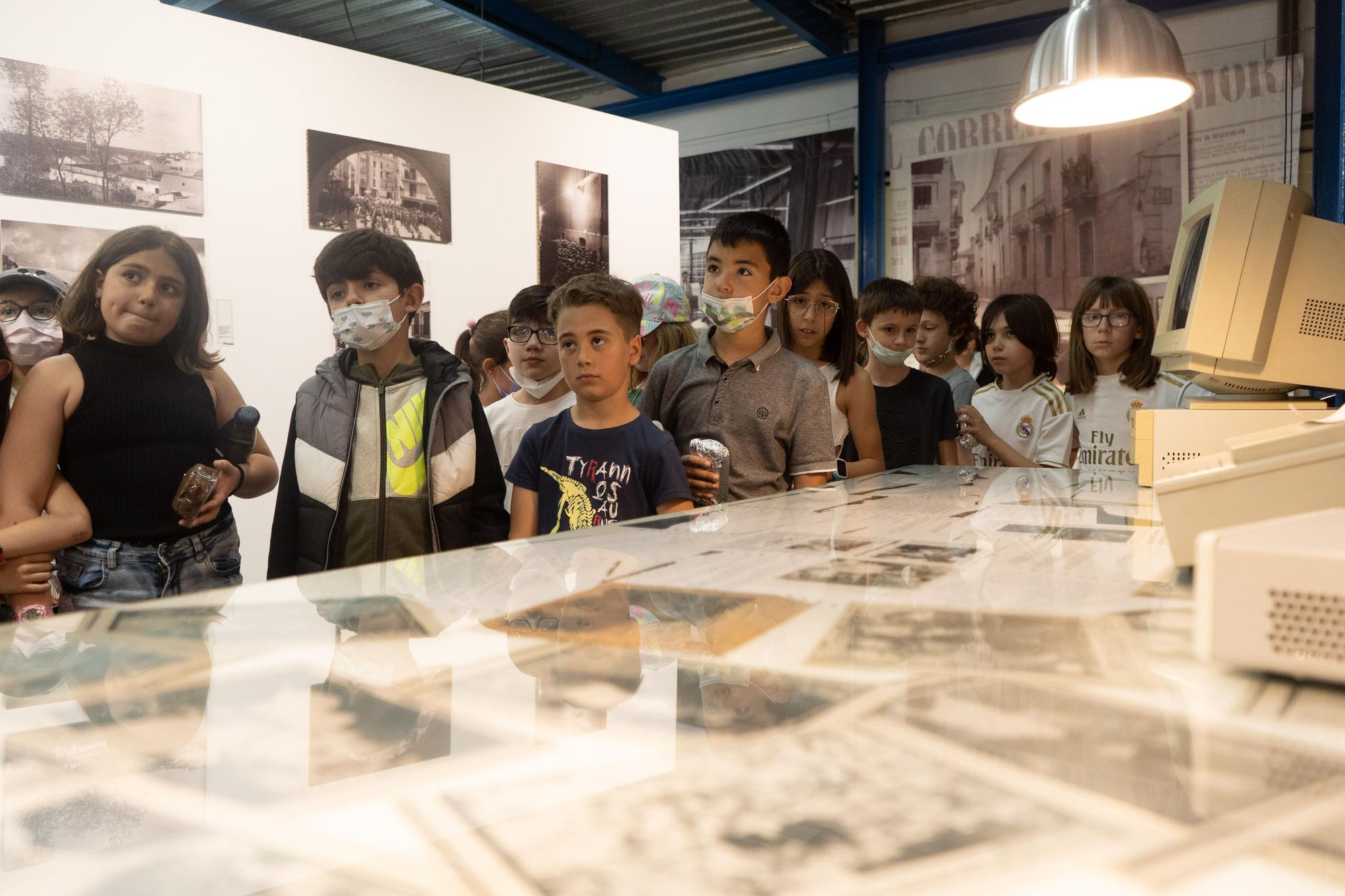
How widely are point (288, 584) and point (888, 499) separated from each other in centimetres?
105

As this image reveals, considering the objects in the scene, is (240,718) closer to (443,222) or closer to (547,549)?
(547,549)

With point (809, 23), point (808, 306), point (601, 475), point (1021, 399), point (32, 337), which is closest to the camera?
point (601, 475)

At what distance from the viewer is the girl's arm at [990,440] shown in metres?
3.22

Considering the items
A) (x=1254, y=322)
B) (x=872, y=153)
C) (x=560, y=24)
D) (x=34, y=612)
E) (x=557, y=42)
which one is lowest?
(x=34, y=612)

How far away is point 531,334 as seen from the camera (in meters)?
2.70

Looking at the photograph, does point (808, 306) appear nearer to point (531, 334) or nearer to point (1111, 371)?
point (531, 334)

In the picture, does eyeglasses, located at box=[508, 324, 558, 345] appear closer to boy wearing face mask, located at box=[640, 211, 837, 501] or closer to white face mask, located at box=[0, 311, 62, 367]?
boy wearing face mask, located at box=[640, 211, 837, 501]

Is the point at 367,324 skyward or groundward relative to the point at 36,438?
skyward

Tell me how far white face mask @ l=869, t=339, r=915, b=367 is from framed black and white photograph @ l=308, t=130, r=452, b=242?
1822 millimetres

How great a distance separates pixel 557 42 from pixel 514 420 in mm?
5264

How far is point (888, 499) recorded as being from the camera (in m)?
1.69

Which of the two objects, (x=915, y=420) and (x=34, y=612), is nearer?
(x=34, y=612)

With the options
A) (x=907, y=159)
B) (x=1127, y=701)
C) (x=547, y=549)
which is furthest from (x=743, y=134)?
(x=1127, y=701)

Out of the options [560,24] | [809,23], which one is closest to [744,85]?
[809,23]
